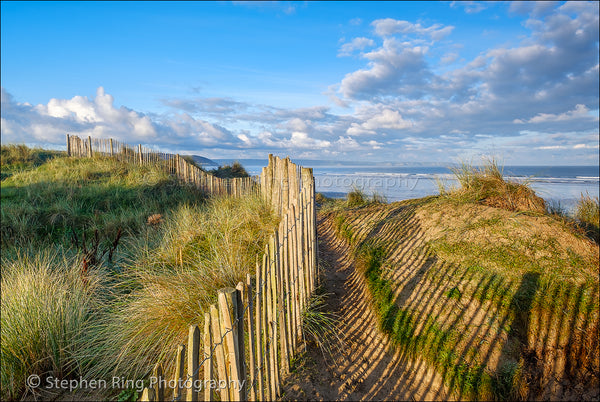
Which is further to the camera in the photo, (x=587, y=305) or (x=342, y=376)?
(x=587, y=305)

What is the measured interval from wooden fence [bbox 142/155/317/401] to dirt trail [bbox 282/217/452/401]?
0.23 meters

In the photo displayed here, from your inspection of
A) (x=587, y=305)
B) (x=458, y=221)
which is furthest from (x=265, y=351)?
(x=458, y=221)

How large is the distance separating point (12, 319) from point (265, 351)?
3138 mm

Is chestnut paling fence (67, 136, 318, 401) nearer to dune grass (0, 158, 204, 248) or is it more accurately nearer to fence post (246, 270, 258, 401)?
fence post (246, 270, 258, 401)

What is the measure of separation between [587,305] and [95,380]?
508cm

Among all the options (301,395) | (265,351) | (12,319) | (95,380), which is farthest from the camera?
(12,319)

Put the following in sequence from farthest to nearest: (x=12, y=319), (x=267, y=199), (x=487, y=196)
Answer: (x=267, y=199) → (x=487, y=196) → (x=12, y=319)

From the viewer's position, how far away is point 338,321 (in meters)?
3.97

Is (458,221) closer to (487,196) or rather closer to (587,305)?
(487,196)

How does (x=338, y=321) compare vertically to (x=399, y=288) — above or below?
below

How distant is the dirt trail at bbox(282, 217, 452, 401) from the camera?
2.92 meters

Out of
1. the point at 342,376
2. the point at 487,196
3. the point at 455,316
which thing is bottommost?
the point at 342,376

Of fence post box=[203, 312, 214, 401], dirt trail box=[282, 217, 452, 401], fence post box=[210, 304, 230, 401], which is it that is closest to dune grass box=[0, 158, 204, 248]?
dirt trail box=[282, 217, 452, 401]
